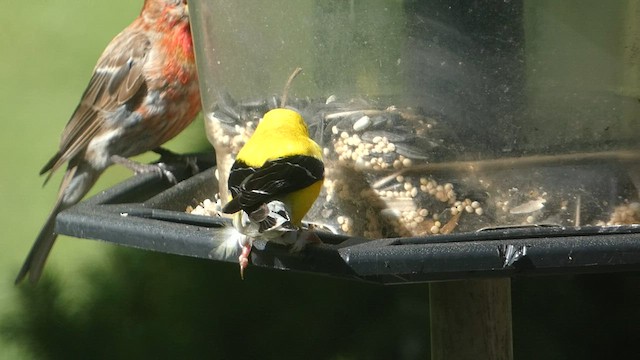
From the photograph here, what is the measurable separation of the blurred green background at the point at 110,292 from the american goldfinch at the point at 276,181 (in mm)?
1845

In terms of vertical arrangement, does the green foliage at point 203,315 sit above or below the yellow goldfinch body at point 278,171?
below

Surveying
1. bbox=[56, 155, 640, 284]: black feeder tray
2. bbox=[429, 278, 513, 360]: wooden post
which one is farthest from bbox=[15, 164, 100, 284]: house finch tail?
bbox=[429, 278, 513, 360]: wooden post

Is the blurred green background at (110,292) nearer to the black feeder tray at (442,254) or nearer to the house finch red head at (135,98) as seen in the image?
the house finch red head at (135,98)

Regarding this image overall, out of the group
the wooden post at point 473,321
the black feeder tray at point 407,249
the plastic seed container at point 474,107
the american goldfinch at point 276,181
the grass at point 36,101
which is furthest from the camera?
the grass at point 36,101

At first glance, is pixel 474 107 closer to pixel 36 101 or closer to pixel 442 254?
pixel 442 254

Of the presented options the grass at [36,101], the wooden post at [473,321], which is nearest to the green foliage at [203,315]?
the grass at [36,101]

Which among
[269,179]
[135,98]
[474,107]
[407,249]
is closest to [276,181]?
[269,179]

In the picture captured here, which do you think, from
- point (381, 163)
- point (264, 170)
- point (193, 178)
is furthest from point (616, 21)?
point (193, 178)

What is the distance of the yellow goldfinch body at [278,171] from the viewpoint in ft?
6.98

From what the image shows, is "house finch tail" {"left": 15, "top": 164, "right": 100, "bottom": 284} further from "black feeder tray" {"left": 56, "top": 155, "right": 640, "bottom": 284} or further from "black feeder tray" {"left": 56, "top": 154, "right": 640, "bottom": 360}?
"black feeder tray" {"left": 56, "top": 155, "right": 640, "bottom": 284}

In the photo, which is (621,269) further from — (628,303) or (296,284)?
(296,284)

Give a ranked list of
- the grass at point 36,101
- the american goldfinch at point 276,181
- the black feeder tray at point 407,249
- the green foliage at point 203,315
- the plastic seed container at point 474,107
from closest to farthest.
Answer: the black feeder tray at point 407,249 < the american goldfinch at point 276,181 < the plastic seed container at point 474,107 < the green foliage at point 203,315 < the grass at point 36,101

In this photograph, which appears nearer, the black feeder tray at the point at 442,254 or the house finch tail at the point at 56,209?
the black feeder tray at the point at 442,254

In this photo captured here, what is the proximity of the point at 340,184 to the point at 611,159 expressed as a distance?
70 centimetres
